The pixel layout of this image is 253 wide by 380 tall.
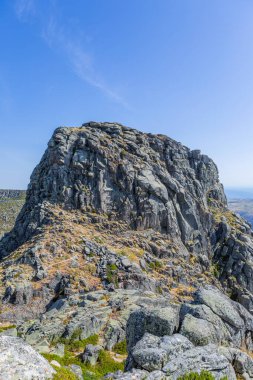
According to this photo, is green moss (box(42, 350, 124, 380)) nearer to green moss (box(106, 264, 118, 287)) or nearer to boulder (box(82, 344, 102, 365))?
boulder (box(82, 344, 102, 365))

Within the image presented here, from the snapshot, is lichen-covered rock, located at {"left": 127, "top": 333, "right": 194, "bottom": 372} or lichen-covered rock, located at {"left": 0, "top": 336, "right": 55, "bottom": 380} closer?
lichen-covered rock, located at {"left": 0, "top": 336, "right": 55, "bottom": 380}

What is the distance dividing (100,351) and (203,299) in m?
11.2

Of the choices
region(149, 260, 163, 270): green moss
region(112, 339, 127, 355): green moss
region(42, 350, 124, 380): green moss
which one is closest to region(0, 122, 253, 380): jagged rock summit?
region(149, 260, 163, 270): green moss

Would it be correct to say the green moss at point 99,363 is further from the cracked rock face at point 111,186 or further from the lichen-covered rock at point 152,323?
the cracked rock face at point 111,186

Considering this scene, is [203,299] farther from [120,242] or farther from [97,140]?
[97,140]

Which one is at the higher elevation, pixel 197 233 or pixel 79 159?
pixel 79 159

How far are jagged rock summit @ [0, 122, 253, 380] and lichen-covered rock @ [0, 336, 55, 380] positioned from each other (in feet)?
17.8

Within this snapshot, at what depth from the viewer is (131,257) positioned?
6162 centimetres

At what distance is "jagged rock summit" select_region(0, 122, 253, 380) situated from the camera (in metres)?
23.4

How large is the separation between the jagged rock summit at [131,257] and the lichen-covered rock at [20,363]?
541 centimetres

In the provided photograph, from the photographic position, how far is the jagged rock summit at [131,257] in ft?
76.6

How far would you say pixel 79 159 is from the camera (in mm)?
75438

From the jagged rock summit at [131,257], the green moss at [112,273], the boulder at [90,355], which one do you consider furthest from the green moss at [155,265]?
the boulder at [90,355]

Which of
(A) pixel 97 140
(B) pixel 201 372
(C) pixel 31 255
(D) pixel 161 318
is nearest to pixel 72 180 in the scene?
(A) pixel 97 140
